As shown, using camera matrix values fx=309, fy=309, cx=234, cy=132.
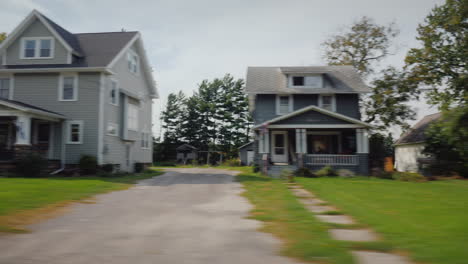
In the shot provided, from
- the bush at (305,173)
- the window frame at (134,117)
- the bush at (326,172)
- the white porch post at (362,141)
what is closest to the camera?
the bush at (305,173)

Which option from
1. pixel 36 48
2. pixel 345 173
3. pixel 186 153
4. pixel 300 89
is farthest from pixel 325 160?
pixel 186 153

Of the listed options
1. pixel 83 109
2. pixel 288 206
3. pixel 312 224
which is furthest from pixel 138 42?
pixel 312 224

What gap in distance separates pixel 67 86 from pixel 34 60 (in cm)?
278

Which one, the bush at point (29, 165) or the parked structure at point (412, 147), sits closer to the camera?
the bush at point (29, 165)

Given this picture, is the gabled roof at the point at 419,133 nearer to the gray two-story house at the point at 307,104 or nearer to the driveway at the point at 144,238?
the gray two-story house at the point at 307,104

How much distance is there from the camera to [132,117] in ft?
70.2

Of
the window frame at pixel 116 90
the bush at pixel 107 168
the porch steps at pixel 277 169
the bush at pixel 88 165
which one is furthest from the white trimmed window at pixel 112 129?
the porch steps at pixel 277 169

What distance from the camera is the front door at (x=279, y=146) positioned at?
22469 millimetres

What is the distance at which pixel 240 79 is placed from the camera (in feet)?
183

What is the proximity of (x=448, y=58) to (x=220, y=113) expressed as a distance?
36.8 m

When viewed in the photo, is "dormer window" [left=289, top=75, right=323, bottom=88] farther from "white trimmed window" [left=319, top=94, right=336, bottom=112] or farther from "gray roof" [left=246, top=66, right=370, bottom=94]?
"white trimmed window" [left=319, top=94, right=336, bottom=112]

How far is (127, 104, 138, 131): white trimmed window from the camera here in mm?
20844

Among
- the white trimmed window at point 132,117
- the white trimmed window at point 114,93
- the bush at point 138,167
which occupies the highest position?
the white trimmed window at point 114,93

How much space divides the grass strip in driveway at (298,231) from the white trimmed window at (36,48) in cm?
1683
